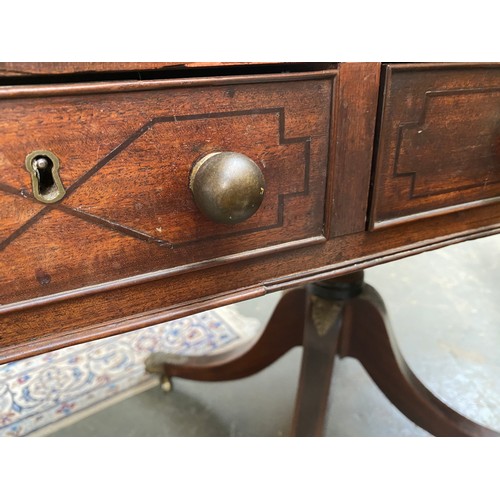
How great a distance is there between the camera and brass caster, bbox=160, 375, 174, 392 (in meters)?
1.08

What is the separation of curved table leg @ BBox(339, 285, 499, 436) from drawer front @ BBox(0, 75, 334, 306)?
476mm

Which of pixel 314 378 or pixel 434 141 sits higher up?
pixel 434 141

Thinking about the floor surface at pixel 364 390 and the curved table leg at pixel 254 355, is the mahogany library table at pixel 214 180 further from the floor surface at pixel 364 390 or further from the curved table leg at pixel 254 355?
the floor surface at pixel 364 390

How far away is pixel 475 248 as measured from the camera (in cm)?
167

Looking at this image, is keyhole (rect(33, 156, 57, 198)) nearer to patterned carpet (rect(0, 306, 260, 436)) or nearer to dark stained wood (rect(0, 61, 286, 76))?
dark stained wood (rect(0, 61, 286, 76))

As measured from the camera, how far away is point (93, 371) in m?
1.13

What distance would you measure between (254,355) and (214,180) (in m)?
0.71

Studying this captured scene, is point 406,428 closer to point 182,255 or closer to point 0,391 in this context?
point 182,255

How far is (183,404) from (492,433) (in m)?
0.60

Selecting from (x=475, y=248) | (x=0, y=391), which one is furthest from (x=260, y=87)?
(x=475, y=248)

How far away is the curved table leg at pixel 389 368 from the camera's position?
2.85 ft

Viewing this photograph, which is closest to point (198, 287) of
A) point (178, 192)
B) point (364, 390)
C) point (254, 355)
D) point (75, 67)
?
point (178, 192)

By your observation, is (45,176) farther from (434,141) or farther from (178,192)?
(434,141)

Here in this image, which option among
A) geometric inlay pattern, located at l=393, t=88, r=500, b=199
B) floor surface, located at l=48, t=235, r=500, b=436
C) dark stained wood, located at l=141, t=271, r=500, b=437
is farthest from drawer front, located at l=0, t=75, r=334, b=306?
floor surface, located at l=48, t=235, r=500, b=436
